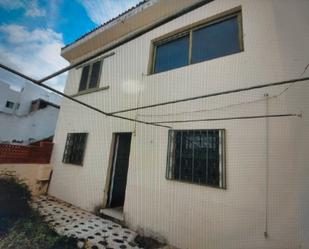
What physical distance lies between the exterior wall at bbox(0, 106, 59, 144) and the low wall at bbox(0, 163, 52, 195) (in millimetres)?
8607

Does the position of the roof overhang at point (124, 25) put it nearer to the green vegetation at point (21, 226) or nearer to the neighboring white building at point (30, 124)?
the green vegetation at point (21, 226)

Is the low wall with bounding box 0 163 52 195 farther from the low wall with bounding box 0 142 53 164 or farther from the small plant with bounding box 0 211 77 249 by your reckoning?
the small plant with bounding box 0 211 77 249

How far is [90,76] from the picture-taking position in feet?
22.7

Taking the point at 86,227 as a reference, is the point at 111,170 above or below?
above

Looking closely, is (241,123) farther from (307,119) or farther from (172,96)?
(172,96)

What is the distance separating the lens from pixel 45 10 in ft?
12.5

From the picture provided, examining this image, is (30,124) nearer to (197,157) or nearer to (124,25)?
(124,25)

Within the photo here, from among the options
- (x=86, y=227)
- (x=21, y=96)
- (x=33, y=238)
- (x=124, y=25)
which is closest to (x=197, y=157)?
(x=86, y=227)

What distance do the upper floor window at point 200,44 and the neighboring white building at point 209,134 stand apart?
27 millimetres

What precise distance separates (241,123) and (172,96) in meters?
1.68

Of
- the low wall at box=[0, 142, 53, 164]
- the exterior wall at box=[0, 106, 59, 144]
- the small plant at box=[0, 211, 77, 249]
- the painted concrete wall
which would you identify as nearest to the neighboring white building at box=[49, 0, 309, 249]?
the small plant at box=[0, 211, 77, 249]

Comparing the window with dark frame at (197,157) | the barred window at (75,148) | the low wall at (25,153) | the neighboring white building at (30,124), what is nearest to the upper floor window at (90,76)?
the barred window at (75,148)

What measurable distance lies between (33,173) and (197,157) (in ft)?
18.7

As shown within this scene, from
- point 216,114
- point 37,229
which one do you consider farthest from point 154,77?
point 37,229
